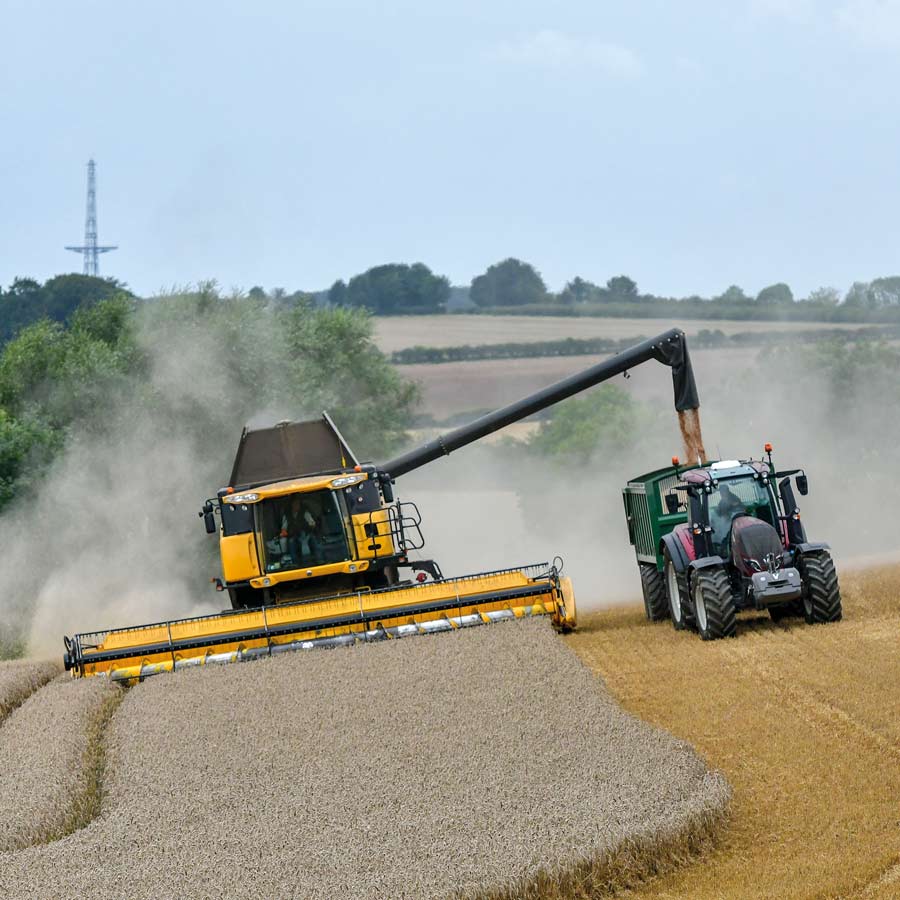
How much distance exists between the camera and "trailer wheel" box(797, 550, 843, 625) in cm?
1666

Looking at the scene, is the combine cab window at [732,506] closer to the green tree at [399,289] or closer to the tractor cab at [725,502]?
the tractor cab at [725,502]

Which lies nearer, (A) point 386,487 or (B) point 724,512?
(B) point 724,512

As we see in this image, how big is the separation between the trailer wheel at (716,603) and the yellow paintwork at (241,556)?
5782 mm

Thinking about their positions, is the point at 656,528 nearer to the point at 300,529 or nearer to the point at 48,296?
the point at 300,529

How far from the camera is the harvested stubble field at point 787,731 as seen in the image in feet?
28.5

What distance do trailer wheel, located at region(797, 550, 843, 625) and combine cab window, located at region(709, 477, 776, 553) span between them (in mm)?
787

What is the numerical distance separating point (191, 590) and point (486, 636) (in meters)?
21.3

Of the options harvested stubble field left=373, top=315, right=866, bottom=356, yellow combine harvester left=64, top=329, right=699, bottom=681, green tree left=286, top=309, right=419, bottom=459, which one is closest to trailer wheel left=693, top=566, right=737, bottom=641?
yellow combine harvester left=64, top=329, right=699, bottom=681

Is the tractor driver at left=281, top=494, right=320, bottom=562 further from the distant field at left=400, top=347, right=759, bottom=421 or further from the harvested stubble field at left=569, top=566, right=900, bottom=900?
the distant field at left=400, top=347, right=759, bottom=421

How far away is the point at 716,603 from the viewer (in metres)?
16.4

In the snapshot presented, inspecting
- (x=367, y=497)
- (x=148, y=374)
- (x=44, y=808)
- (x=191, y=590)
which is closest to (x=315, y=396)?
(x=148, y=374)

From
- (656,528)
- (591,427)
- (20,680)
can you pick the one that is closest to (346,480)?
(656,528)

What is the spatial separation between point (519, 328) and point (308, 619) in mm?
41274

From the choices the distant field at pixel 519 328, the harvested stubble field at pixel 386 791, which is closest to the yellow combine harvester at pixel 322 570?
the harvested stubble field at pixel 386 791
